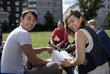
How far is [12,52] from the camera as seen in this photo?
4969 mm

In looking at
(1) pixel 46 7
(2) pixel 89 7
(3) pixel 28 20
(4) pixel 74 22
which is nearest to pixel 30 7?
(1) pixel 46 7

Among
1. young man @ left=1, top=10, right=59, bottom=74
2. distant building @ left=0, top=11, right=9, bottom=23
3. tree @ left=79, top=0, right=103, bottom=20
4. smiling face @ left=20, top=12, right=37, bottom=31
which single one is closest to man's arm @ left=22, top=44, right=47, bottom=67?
young man @ left=1, top=10, right=59, bottom=74

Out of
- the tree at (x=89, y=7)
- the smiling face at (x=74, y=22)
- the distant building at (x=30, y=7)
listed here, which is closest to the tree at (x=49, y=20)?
the distant building at (x=30, y=7)

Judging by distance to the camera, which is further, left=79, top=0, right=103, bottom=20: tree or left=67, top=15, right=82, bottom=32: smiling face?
left=79, top=0, right=103, bottom=20: tree

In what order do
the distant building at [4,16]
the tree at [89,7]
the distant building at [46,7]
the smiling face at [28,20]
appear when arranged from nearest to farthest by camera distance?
the smiling face at [28,20], the tree at [89,7], the distant building at [4,16], the distant building at [46,7]

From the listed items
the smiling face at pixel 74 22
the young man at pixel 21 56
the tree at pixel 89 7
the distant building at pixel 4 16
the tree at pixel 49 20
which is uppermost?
the smiling face at pixel 74 22

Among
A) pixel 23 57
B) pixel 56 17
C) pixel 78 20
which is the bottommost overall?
pixel 56 17

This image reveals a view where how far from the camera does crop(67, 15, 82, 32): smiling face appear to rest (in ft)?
14.4

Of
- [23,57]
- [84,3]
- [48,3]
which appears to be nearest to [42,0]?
[48,3]

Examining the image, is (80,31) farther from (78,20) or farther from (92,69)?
(92,69)

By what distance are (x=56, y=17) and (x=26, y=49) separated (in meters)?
103

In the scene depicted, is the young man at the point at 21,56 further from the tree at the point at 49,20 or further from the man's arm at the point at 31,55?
the tree at the point at 49,20

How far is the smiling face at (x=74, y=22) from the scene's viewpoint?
4.39 metres

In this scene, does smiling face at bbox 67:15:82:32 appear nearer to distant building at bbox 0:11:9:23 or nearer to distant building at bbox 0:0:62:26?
distant building at bbox 0:0:62:26
